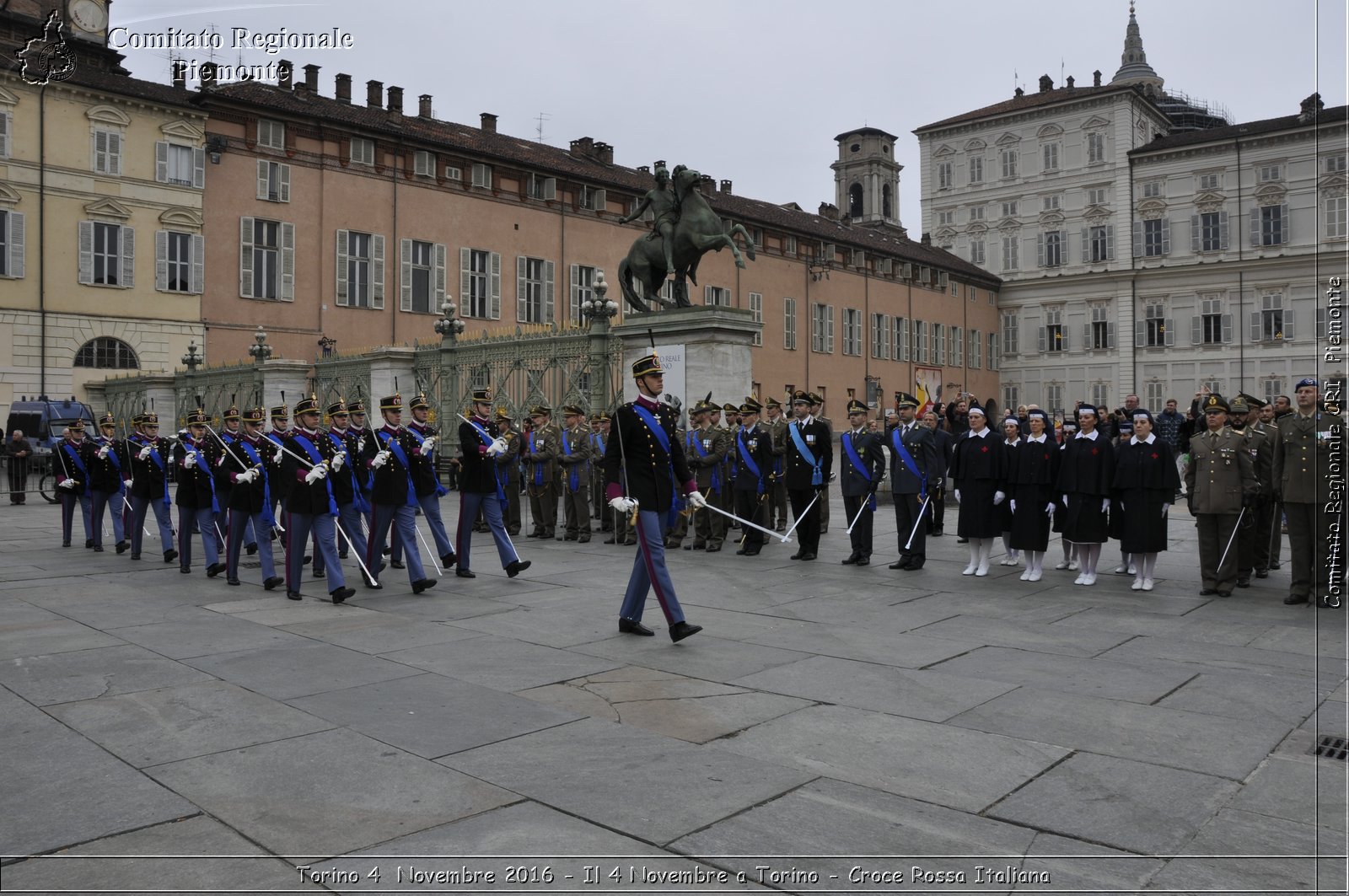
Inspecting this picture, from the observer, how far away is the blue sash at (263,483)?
1045 cm

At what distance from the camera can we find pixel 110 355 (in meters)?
30.9

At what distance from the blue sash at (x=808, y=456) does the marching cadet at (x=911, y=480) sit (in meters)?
0.91

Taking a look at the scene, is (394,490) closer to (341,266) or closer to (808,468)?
(808,468)

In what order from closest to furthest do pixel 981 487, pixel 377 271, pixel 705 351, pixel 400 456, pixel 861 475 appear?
pixel 400 456, pixel 981 487, pixel 861 475, pixel 705 351, pixel 377 271

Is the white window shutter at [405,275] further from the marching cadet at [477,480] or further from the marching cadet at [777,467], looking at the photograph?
Answer: the marching cadet at [477,480]

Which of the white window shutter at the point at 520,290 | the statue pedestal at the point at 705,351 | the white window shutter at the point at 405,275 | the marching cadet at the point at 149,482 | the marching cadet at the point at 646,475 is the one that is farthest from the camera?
the white window shutter at the point at 520,290

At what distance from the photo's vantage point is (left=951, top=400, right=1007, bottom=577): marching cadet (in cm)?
1102

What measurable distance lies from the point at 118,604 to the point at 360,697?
4637 mm

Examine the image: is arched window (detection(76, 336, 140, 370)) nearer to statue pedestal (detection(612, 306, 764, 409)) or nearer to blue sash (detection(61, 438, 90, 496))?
blue sash (detection(61, 438, 90, 496))

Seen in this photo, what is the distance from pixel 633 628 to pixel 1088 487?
17.5 feet

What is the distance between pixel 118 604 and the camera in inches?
368

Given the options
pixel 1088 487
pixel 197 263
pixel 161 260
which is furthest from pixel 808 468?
pixel 161 260

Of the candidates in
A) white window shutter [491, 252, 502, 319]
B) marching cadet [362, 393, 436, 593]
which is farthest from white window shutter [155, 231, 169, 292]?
marching cadet [362, 393, 436, 593]

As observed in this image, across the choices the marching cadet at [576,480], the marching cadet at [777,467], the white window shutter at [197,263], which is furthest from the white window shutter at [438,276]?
the marching cadet at [777,467]
